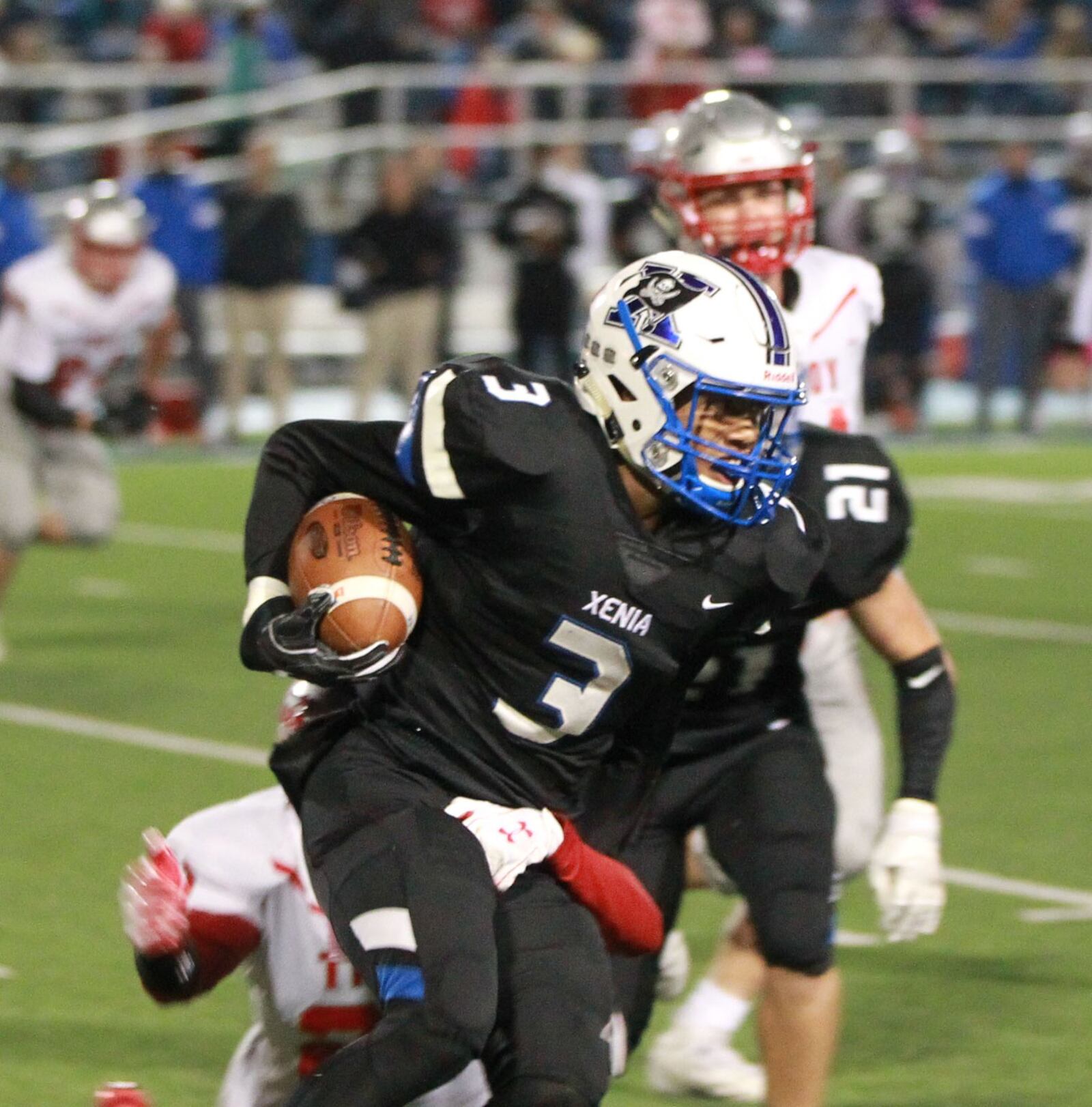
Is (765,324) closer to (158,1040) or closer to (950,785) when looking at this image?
(158,1040)

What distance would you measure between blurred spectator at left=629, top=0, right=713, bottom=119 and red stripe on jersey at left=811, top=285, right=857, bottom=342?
493 inches

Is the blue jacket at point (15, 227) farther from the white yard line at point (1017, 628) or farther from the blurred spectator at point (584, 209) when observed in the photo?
the white yard line at point (1017, 628)

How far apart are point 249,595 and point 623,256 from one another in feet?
41.2

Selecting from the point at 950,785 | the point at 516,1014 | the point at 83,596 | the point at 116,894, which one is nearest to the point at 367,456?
the point at 516,1014

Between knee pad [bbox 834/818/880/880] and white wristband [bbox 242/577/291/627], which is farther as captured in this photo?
knee pad [bbox 834/818/880/880]

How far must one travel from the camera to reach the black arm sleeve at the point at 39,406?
867 centimetres

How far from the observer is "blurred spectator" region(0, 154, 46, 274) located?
14250 millimetres

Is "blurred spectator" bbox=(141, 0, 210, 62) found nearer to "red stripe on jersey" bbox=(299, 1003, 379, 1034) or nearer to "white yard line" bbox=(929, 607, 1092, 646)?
"white yard line" bbox=(929, 607, 1092, 646)

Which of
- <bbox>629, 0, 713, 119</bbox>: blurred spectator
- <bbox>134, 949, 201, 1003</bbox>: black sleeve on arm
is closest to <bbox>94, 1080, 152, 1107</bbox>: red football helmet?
<bbox>134, 949, 201, 1003</bbox>: black sleeve on arm

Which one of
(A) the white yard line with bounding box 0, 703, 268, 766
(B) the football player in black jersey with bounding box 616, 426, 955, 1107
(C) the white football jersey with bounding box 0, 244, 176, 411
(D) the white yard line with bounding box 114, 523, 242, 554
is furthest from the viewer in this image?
(D) the white yard line with bounding box 114, 523, 242, 554

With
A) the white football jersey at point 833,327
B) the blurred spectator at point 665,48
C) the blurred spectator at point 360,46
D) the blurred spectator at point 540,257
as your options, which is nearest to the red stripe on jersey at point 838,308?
the white football jersey at point 833,327

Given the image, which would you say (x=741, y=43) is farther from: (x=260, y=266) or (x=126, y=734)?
(x=126, y=734)

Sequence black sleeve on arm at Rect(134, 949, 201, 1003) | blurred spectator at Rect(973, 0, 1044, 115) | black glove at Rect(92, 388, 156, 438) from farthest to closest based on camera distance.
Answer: blurred spectator at Rect(973, 0, 1044, 115) → black glove at Rect(92, 388, 156, 438) → black sleeve on arm at Rect(134, 949, 201, 1003)

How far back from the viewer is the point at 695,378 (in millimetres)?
3449
